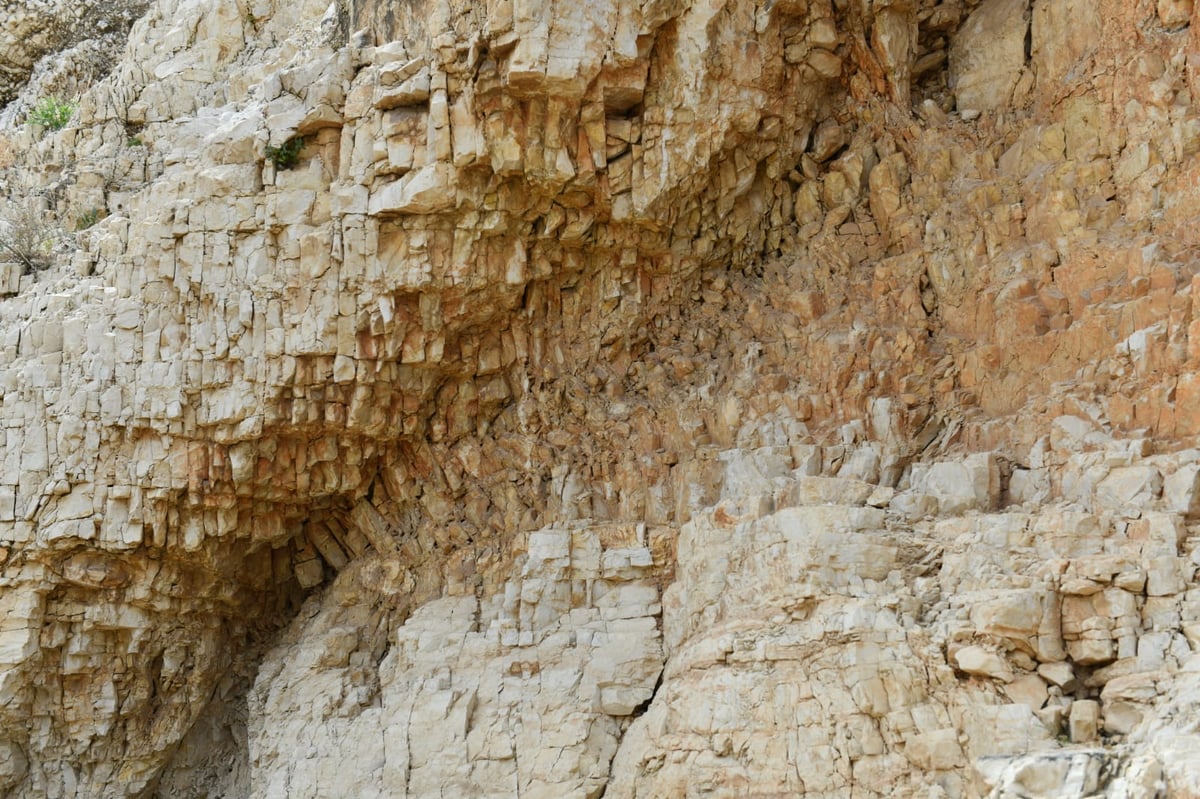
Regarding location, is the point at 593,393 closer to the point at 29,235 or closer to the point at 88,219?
the point at 88,219

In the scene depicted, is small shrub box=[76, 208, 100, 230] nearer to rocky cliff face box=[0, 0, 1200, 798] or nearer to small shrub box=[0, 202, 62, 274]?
rocky cliff face box=[0, 0, 1200, 798]

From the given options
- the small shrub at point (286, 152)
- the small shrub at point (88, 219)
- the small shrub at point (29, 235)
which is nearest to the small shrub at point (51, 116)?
the small shrub at point (29, 235)

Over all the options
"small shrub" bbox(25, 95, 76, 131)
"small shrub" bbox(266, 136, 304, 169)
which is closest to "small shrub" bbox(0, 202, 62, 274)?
"small shrub" bbox(25, 95, 76, 131)

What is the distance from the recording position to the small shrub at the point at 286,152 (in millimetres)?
13938

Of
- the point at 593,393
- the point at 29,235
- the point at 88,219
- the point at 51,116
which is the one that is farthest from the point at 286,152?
the point at 51,116

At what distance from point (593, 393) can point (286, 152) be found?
4.43 m

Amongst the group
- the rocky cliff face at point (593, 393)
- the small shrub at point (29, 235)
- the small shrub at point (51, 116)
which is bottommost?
the rocky cliff face at point (593, 393)

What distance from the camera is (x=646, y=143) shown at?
42.9 feet

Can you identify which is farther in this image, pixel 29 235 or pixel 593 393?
pixel 29 235

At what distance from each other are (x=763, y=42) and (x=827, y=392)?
3.72m

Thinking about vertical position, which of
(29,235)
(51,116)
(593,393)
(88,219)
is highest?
(51,116)

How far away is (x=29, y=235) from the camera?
15.8 m

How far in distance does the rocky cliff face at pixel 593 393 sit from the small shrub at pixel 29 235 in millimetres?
236

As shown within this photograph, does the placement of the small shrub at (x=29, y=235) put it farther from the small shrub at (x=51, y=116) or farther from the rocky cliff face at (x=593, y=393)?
the small shrub at (x=51, y=116)
